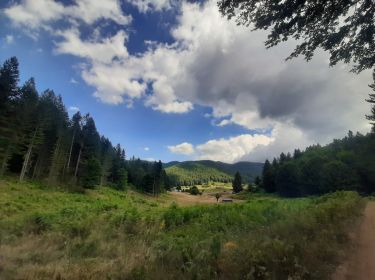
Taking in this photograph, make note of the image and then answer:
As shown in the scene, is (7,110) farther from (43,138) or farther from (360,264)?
(360,264)

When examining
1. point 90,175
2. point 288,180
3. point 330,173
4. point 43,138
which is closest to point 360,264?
point 43,138

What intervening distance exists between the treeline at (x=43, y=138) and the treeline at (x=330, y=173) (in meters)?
51.0

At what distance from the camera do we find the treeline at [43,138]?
1658 inches

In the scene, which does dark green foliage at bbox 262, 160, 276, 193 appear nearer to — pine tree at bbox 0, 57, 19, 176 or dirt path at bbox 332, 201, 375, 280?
pine tree at bbox 0, 57, 19, 176

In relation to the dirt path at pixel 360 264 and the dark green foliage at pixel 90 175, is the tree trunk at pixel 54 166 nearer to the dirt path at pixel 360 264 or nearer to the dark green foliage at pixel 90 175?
the dark green foliage at pixel 90 175

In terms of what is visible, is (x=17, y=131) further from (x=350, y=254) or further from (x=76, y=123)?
(x=350, y=254)

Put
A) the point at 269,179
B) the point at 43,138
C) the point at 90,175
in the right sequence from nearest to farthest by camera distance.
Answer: the point at 43,138 < the point at 90,175 < the point at 269,179

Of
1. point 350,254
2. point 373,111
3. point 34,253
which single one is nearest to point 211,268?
point 350,254

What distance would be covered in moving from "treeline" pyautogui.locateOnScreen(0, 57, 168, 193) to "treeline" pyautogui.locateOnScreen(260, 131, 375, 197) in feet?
167

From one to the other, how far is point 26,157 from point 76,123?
20.8 metres

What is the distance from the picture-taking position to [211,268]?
650 centimetres

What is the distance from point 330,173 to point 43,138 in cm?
6389

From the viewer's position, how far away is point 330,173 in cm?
7606

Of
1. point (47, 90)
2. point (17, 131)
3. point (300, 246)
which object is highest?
point (47, 90)
